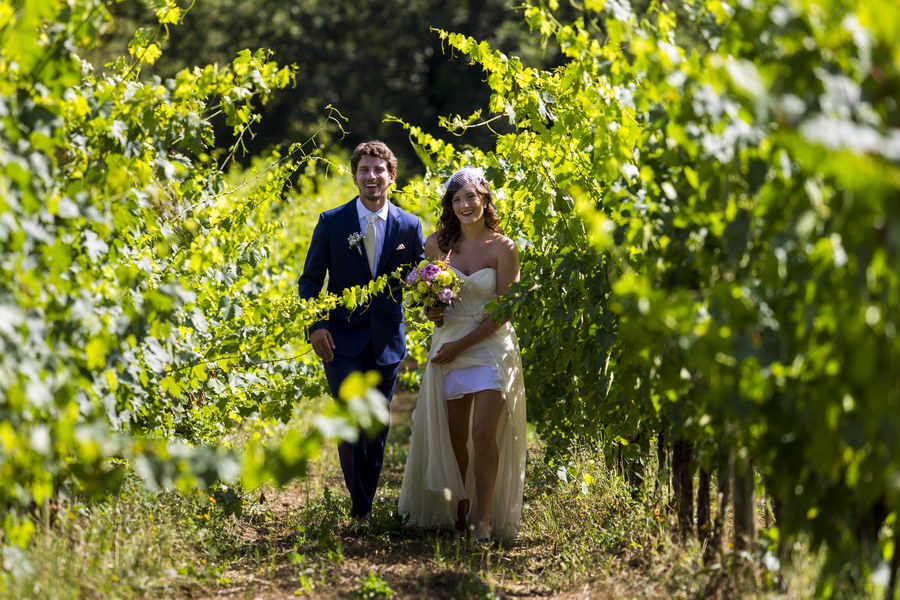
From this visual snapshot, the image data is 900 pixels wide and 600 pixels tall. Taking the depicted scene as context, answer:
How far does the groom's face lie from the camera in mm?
6246

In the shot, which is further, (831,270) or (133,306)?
(133,306)

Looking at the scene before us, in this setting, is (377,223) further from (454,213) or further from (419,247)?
(454,213)

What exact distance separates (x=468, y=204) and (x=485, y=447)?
4.66ft

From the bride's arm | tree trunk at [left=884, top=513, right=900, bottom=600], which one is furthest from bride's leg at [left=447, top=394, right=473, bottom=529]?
tree trunk at [left=884, top=513, right=900, bottom=600]

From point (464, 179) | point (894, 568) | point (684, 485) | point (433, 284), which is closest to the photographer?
point (894, 568)

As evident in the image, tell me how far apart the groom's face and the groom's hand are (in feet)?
2.93

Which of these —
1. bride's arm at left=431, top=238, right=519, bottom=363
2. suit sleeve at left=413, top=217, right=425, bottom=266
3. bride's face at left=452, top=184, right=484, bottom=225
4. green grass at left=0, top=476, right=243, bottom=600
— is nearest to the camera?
green grass at left=0, top=476, right=243, bottom=600

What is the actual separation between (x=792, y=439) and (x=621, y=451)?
304 cm

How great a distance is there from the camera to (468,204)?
236 inches

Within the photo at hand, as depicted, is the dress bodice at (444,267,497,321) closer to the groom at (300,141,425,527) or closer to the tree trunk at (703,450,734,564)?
the groom at (300,141,425,527)

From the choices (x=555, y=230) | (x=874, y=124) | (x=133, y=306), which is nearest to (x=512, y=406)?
(x=555, y=230)

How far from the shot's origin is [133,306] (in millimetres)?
3941

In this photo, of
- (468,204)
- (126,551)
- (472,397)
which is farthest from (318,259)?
(126,551)

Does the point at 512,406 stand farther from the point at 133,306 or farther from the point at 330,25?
the point at 330,25
